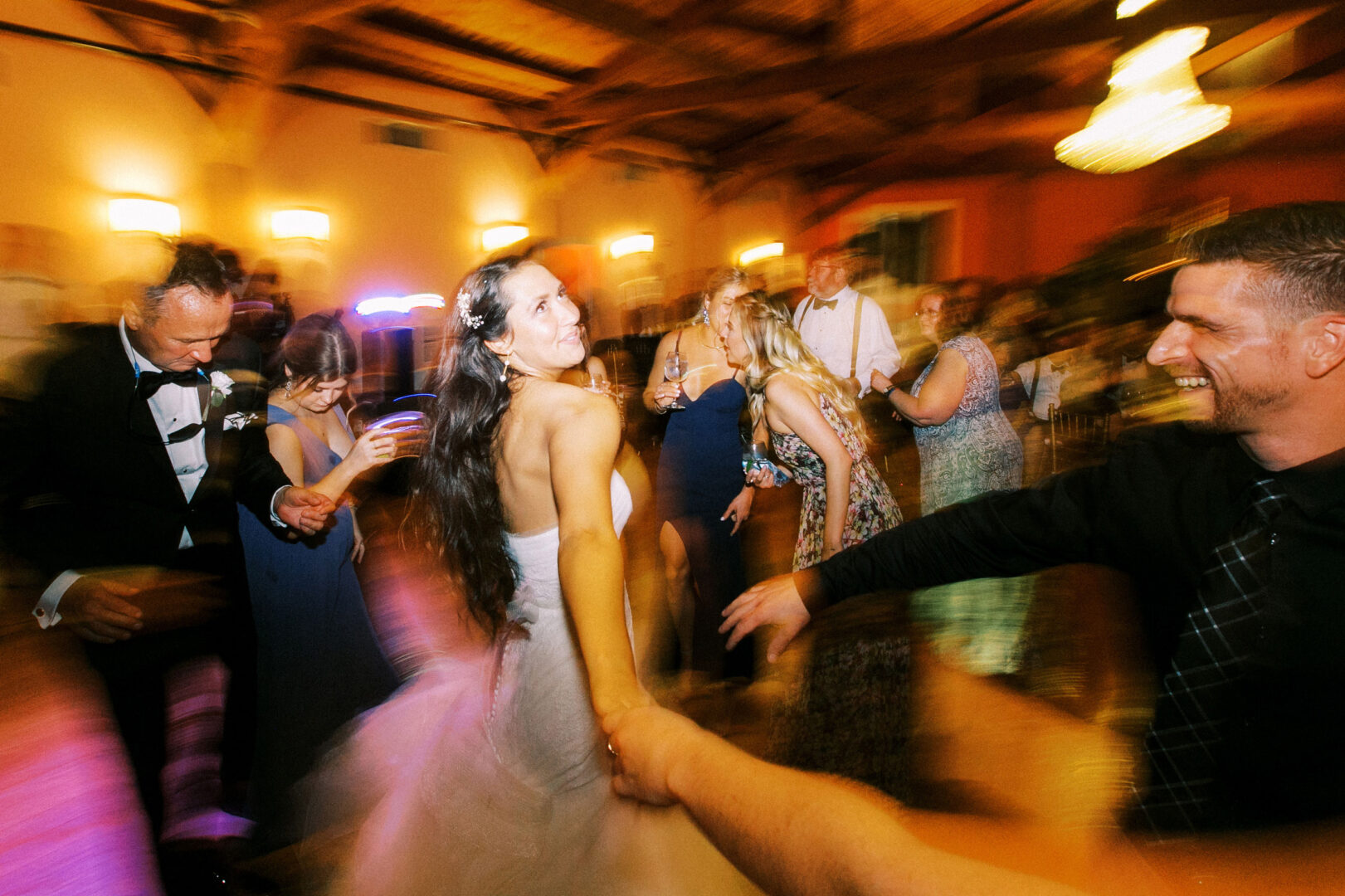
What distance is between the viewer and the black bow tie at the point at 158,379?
6.48 ft

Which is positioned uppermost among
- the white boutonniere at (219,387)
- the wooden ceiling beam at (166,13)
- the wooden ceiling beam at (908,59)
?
the wooden ceiling beam at (166,13)

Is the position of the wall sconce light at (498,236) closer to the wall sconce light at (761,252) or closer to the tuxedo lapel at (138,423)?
the wall sconce light at (761,252)

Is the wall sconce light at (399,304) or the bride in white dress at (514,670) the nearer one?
the bride in white dress at (514,670)

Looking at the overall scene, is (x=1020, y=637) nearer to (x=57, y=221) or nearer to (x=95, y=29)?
(x=57, y=221)

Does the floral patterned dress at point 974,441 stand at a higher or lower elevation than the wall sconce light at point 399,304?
lower

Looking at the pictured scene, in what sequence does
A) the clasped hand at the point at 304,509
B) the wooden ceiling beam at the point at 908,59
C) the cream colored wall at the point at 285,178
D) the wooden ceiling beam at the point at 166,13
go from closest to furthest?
the clasped hand at the point at 304,509 → the cream colored wall at the point at 285,178 → the wooden ceiling beam at the point at 166,13 → the wooden ceiling beam at the point at 908,59

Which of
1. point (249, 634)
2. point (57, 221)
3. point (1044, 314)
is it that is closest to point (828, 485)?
point (249, 634)

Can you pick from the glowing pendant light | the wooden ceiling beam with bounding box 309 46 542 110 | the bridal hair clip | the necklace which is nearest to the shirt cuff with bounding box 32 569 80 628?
the bridal hair clip

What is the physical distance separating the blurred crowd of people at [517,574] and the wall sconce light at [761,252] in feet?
24.5

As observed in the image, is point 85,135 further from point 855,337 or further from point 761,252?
point 761,252

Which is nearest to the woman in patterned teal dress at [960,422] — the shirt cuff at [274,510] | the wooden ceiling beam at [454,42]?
the shirt cuff at [274,510]

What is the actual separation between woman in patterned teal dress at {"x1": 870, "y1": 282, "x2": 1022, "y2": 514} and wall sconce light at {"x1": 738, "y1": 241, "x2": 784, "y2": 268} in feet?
24.9

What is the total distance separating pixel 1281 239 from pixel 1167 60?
9.62ft

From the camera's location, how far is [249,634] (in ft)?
7.77
